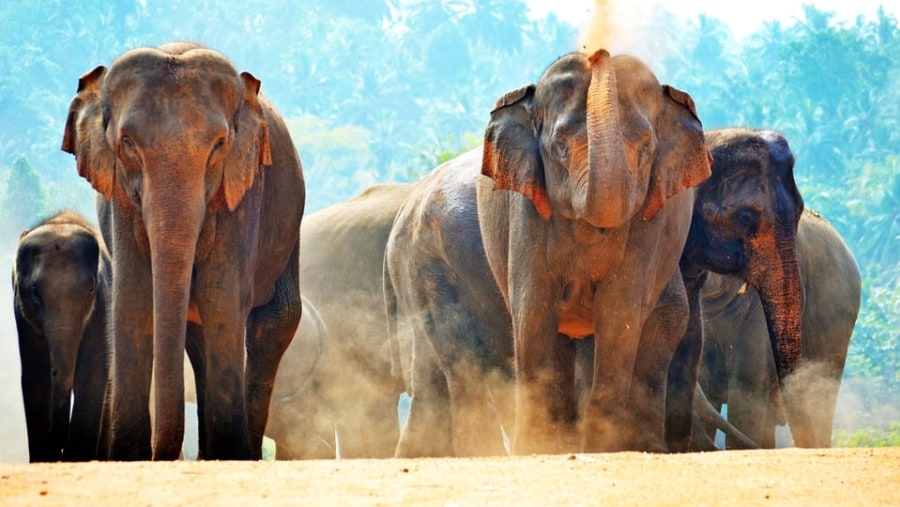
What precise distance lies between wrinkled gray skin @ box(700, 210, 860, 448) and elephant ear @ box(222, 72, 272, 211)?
14.9ft

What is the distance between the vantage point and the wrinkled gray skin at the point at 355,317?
1261 cm

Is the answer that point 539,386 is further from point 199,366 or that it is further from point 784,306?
point 784,306

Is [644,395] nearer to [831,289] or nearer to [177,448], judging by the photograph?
[177,448]

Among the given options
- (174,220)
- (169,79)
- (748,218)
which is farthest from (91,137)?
(748,218)

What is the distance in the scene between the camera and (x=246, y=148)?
7.85 metres

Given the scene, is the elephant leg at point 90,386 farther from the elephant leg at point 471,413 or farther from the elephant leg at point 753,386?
the elephant leg at point 753,386

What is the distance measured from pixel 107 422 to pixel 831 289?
17.9 ft

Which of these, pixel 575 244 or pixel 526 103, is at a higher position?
pixel 526 103

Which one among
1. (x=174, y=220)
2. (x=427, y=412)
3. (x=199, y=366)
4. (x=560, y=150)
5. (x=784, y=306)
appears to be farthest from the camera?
(x=427, y=412)

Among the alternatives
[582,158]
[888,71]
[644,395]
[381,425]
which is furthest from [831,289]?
[888,71]

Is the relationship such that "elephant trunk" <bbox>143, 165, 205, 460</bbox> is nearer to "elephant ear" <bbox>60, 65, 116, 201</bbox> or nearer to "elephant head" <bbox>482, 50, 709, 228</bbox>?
"elephant ear" <bbox>60, 65, 116, 201</bbox>

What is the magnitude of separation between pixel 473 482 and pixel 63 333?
14.3ft

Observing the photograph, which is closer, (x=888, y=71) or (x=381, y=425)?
(x=381, y=425)

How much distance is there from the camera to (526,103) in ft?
27.5
